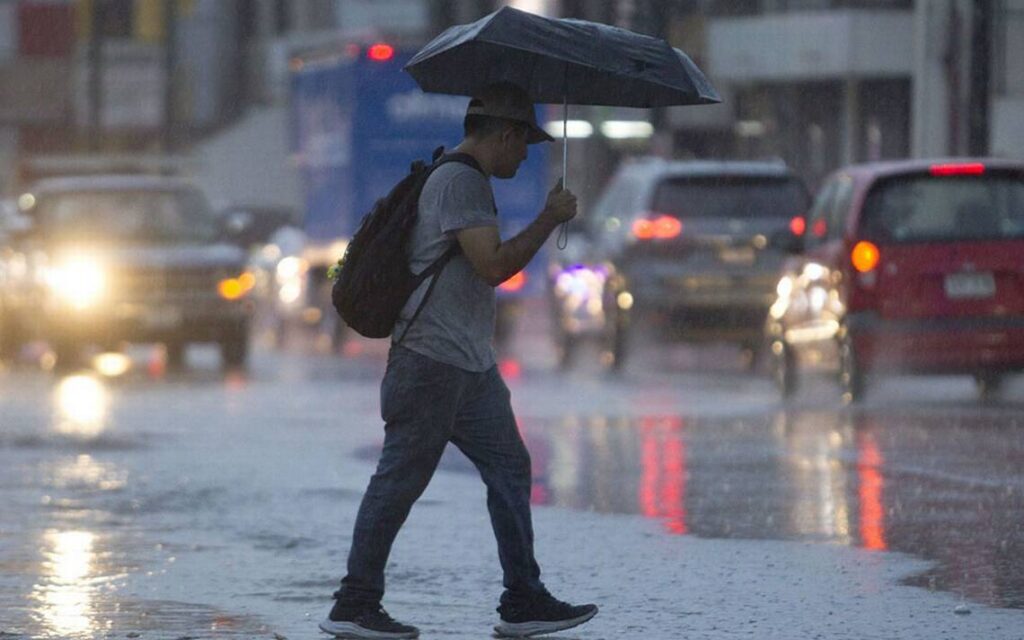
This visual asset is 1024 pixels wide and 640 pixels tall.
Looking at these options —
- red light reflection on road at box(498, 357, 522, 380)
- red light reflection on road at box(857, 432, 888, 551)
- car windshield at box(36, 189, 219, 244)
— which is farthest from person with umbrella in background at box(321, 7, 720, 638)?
car windshield at box(36, 189, 219, 244)

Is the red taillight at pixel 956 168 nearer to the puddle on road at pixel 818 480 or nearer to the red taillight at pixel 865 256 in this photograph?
the red taillight at pixel 865 256

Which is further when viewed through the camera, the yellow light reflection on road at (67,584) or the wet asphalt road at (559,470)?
the wet asphalt road at (559,470)

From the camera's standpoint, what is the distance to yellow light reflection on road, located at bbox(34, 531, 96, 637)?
→ 904 centimetres

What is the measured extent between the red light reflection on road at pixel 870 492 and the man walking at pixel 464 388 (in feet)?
8.36

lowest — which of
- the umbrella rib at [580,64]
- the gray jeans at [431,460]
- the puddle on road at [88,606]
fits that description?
the puddle on road at [88,606]

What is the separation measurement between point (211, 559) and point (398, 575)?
0.90m

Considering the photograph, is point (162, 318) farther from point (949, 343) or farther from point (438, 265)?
point (438, 265)

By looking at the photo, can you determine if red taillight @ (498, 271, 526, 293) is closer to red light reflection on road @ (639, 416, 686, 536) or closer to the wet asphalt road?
the wet asphalt road

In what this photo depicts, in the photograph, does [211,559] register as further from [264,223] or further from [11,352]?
[264,223]

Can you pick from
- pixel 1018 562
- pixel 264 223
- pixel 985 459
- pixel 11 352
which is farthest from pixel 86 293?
pixel 264 223

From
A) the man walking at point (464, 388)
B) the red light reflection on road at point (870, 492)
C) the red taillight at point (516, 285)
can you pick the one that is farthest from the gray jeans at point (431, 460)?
the red taillight at point (516, 285)

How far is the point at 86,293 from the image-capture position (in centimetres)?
2442

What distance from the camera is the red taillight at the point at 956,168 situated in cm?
1806

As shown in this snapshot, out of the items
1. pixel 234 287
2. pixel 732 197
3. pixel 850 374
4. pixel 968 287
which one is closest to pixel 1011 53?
pixel 732 197
